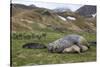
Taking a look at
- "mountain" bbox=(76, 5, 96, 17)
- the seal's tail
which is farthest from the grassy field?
"mountain" bbox=(76, 5, 96, 17)

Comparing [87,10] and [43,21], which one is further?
[87,10]

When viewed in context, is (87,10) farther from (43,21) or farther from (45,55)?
(45,55)

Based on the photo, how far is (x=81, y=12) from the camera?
1.91 metres

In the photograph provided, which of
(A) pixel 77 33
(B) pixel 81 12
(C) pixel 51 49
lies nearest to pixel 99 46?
(A) pixel 77 33

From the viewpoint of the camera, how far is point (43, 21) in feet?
5.83

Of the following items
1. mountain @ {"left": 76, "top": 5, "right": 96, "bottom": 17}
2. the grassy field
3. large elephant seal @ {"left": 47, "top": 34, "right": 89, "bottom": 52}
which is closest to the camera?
the grassy field

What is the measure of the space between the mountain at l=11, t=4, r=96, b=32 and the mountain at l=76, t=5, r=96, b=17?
49 millimetres

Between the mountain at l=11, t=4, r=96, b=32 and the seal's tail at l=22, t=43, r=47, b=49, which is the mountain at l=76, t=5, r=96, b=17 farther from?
the seal's tail at l=22, t=43, r=47, b=49

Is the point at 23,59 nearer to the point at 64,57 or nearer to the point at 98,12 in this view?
the point at 64,57

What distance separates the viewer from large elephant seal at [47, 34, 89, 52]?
180cm

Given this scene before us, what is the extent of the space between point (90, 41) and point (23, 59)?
745 mm

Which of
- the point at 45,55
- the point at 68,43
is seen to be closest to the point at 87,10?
the point at 68,43

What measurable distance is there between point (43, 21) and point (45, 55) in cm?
34
